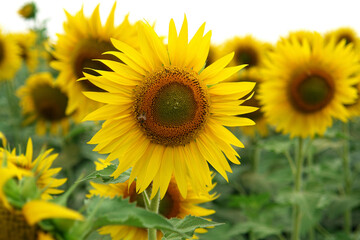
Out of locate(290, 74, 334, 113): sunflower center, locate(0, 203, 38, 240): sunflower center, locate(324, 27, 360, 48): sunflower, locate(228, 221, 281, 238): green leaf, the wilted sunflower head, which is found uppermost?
the wilted sunflower head

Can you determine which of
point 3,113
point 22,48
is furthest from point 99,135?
point 22,48

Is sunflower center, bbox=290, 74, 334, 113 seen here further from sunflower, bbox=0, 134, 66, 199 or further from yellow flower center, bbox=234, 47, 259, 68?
sunflower, bbox=0, 134, 66, 199

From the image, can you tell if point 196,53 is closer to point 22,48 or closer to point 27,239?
point 27,239

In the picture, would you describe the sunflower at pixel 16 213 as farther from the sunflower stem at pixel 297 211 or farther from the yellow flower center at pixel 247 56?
the yellow flower center at pixel 247 56

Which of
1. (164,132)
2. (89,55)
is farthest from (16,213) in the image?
(89,55)

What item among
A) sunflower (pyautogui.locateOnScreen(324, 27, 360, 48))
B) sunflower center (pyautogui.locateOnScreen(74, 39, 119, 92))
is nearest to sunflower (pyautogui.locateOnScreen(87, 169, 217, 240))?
sunflower center (pyautogui.locateOnScreen(74, 39, 119, 92))

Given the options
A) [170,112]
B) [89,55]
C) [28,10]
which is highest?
[28,10]

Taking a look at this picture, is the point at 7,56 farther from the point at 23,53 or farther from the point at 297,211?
the point at 297,211
